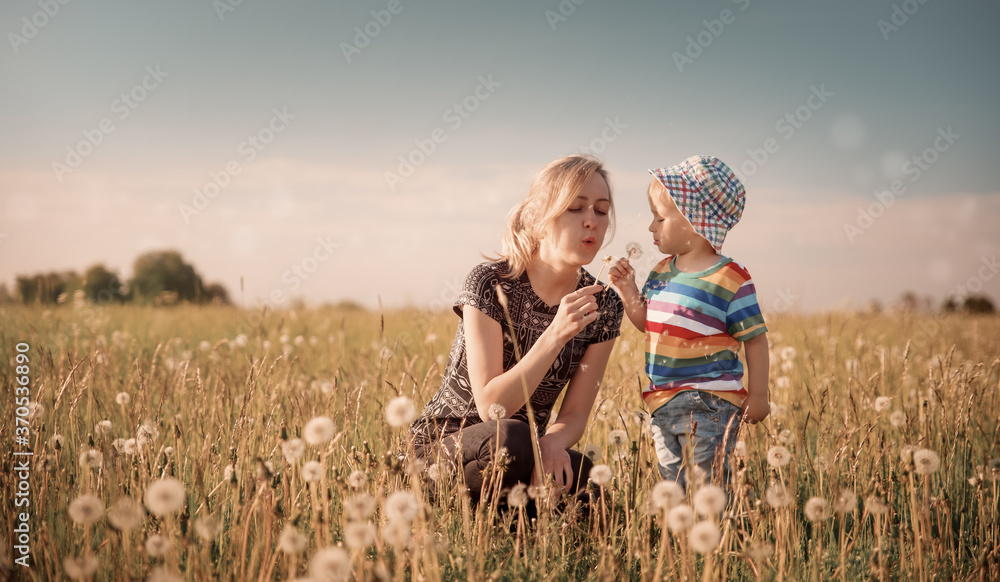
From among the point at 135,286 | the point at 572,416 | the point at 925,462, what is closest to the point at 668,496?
the point at 925,462

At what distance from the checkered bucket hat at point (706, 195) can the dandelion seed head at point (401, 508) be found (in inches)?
70.9

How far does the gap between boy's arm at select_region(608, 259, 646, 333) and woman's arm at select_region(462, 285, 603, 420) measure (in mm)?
213

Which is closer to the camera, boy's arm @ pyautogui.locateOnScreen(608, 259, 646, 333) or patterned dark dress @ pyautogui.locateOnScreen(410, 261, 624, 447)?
boy's arm @ pyautogui.locateOnScreen(608, 259, 646, 333)

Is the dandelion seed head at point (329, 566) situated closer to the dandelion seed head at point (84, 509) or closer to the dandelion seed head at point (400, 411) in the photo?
the dandelion seed head at point (400, 411)

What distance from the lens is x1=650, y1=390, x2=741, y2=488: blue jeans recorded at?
2742mm

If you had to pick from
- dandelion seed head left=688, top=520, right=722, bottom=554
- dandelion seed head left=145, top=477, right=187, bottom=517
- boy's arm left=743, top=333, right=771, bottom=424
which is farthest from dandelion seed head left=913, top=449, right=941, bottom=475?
dandelion seed head left=145, top=477, right=187, bottom=517

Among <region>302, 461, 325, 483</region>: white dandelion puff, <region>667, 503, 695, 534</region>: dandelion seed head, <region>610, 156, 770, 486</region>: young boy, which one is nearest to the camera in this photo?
<region>667, 503, 695, 534</region>: dandelion seed head

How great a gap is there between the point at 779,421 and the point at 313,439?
3.04 m

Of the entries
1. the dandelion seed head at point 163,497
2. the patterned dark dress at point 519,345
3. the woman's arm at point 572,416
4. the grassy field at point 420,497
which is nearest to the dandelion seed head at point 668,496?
the grassy field at point 420,497

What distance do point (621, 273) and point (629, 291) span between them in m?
0.12

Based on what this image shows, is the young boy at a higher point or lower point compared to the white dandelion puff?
higher

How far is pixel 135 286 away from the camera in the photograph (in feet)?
34.9

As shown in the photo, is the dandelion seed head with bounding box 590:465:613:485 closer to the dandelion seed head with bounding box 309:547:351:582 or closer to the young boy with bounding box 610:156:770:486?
the young boy with bounding box 610:156:770:486

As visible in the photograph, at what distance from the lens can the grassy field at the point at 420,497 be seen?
1.78 metres
